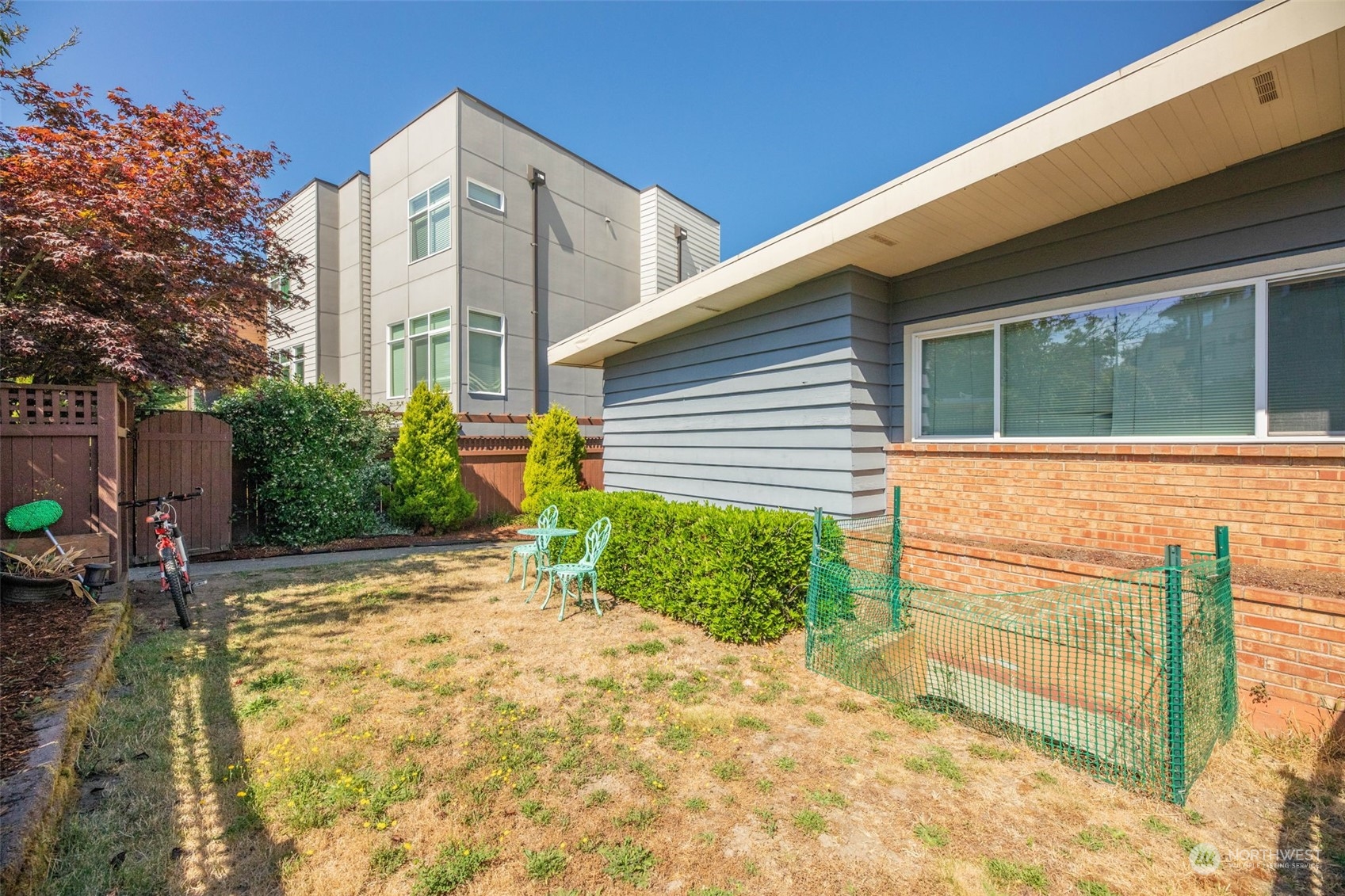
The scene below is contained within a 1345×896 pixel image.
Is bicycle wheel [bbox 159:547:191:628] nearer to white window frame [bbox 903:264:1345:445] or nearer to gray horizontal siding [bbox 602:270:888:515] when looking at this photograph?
gray horizontal siding [bbox 602:270:888:515]

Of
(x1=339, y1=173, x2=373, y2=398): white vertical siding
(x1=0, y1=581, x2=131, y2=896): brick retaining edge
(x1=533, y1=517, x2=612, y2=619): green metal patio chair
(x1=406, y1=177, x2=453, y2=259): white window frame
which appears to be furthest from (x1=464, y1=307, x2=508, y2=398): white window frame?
(x1=0, y1=581, x2=131, y2=896): brick retaining edge

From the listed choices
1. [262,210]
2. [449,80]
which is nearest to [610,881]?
[262,210]

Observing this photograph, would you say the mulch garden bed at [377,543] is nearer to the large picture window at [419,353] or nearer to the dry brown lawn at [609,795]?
the large picture window at [419,353]

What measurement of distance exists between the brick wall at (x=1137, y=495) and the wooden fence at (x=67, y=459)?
7428mm

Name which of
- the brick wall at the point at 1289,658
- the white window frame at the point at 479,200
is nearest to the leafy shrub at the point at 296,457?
the white window frame at the point at 479,200

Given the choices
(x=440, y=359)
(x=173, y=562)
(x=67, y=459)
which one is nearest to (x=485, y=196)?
(x=440, y=359)

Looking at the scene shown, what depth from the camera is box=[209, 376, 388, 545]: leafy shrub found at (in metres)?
8.23

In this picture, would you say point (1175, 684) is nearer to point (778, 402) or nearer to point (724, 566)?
point (724, 566)

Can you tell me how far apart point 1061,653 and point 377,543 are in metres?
8.80

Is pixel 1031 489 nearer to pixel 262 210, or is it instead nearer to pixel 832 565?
pixel 832 565

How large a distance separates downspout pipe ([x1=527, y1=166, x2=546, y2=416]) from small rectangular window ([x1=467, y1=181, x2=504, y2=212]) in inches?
28.6

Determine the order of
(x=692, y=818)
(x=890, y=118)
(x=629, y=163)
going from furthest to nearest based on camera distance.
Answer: (x=629, y=163), (x=890, y=118), (x=692, y=818)

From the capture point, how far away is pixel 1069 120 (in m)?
3.37

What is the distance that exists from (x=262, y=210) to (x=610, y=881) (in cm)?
815
